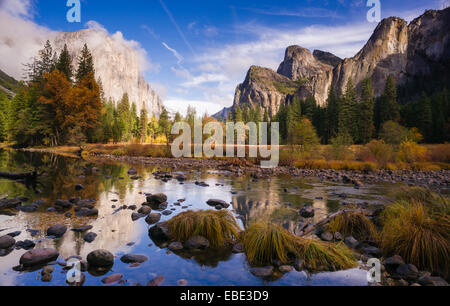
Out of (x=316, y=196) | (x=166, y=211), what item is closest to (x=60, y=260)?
(x=166, y=211)

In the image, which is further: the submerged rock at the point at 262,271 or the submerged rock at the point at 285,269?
the submerged rock at the point at 285,269

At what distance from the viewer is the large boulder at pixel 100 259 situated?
4285 mm

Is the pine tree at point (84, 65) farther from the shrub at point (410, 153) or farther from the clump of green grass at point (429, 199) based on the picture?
the clump of green grass at point (429, 199)

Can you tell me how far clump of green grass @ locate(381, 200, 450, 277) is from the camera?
4.32 meters

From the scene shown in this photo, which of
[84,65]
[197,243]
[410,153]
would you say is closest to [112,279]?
[197,243]

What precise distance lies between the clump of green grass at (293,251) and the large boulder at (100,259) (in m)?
2.59

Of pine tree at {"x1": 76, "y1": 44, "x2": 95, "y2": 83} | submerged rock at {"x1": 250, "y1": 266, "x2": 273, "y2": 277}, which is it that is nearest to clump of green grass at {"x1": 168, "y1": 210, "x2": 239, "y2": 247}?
submerged rock at {"x1": 250, "y1": 266, "x2": 273, "y2": 277}

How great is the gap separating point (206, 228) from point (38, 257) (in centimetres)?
319

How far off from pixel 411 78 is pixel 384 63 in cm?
2138

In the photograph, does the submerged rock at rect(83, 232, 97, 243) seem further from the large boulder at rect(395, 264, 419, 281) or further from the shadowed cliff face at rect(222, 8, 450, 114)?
the shadowed cliff face at rect(222, 8, 450, 114)

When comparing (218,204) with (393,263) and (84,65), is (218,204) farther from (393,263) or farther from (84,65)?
(84,65)

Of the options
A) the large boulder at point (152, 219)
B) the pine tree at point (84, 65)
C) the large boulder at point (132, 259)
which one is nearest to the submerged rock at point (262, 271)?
the large boulder at point (132, 259)
